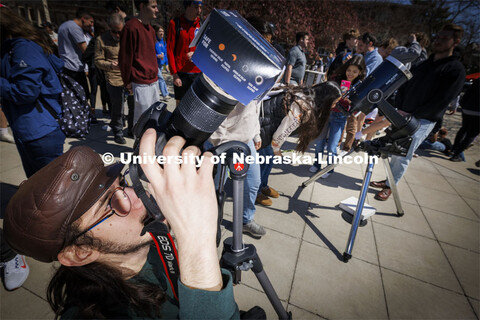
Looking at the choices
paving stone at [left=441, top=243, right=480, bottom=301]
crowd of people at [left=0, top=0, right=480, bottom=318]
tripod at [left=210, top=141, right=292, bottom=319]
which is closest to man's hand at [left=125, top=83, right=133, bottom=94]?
crowd of people at [left=0, top=0, right=480, bottom=318]

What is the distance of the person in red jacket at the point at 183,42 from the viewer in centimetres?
375

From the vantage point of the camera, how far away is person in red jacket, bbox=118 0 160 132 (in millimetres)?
3197

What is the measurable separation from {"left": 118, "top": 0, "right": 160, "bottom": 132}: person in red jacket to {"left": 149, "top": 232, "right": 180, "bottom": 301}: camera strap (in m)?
2.99

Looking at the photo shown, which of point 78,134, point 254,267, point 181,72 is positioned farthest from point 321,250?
point 181,72

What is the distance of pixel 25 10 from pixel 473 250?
139ft

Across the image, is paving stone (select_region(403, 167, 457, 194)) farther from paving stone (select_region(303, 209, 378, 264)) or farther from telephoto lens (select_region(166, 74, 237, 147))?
telephoto lens (select_region(166, 74, 237, 147))

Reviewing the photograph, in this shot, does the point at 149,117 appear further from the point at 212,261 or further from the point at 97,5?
the point at 97,5

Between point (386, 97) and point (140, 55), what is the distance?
3.31 metres

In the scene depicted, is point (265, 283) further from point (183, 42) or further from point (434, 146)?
point (434, 146)

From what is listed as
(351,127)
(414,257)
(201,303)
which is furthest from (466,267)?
(201,303)

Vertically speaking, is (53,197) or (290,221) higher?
(53,197)

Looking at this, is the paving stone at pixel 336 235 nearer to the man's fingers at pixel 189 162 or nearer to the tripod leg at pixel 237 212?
the tripod leg at pixel 237 212

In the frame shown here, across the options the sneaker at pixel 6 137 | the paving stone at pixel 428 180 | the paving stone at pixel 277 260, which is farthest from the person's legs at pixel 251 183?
the sneaker at pixel 6 137

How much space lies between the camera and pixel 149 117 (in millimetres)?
894
